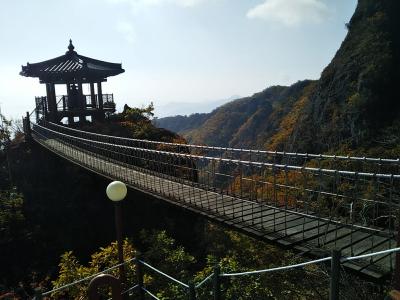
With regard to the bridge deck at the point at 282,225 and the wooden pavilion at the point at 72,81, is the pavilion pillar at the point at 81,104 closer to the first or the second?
the wooden pavilion at the point at 72,81

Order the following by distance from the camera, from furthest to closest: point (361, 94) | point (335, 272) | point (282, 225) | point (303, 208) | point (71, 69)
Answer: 1. point (361, 94)
2. point (71, 69)
3. point (303, 208)
4. point (282, 225)
5. point (335, 272)

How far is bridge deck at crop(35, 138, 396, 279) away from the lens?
13.8 ft

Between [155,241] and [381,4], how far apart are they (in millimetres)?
25454

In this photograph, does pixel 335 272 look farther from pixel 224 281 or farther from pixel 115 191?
pixel 224 281

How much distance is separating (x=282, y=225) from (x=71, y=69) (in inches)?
694

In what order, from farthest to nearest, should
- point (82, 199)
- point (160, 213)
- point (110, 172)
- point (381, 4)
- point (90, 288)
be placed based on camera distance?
point (381, 4) < point (82, 199) < point (160, 213) < point (110, 172) < point (90, 288)

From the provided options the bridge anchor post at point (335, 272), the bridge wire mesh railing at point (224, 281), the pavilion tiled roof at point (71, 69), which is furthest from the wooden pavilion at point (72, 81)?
the bridge anchor post at point (335, 272)

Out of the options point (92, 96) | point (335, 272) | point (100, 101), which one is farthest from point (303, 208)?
point (92, 96)

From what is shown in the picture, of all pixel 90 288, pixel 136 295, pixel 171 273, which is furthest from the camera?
pixel 171 273

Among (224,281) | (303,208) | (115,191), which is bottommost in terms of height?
(224,281)

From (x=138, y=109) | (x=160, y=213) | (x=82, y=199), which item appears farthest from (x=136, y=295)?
(x=138, y=109)

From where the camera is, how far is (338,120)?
72.7 ft

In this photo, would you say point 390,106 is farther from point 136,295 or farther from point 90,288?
point 90,288

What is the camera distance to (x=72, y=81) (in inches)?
835
